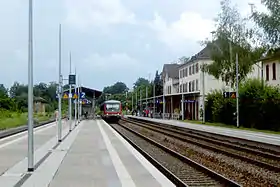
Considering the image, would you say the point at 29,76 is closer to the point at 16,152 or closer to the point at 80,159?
the point at 80,159

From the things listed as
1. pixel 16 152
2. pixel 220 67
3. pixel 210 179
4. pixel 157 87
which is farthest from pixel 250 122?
pixel 157 87

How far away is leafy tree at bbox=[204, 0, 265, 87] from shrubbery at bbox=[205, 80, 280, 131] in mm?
5743

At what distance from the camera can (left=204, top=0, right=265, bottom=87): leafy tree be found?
63812 mm

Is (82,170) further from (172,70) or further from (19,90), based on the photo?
(172,70)

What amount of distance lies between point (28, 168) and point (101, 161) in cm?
350

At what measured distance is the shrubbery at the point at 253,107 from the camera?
4306 centimetres

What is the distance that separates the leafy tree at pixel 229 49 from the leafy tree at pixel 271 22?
2637 cm

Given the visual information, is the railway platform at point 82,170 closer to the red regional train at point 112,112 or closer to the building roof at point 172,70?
the red regional train at point 112,112

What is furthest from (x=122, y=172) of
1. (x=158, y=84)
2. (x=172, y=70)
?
(x=158, y=84)

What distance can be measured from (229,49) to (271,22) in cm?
2908

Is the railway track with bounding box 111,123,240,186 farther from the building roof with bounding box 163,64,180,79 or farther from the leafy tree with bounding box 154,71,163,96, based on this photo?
the leafy tree with bounding box 154,71,163,96

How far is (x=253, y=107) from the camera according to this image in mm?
47062

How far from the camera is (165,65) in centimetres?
12012

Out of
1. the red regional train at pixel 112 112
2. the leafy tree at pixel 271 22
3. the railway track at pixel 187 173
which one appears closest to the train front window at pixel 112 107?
the red regional train at pixel 112 112
